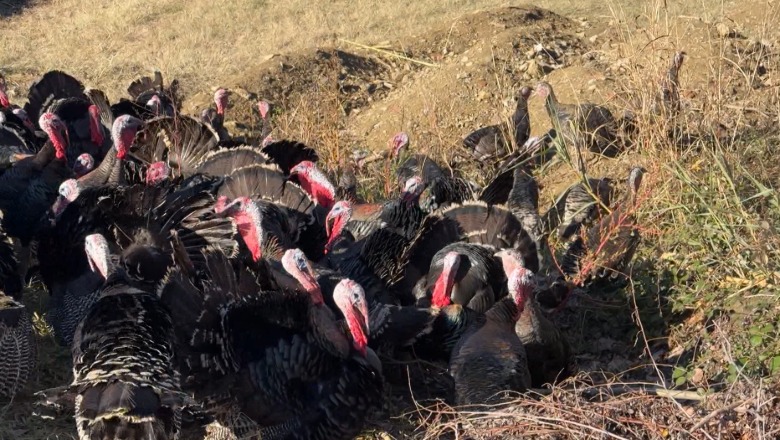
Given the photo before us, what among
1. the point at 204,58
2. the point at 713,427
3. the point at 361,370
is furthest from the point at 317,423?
the point at 204,58

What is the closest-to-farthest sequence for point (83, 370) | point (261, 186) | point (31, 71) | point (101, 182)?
point (83, 370)
point (261, 186)
point (101, 182)
point (31, 71)

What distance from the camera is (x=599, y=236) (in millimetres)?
6285

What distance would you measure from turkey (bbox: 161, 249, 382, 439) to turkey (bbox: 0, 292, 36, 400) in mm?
1029

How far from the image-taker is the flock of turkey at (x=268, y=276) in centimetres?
477

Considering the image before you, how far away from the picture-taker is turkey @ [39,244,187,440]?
4.39 metres

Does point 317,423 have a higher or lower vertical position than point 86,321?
lower

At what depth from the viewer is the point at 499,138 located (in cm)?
909

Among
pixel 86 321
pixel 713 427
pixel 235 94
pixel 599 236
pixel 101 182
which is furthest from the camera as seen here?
pixel 235 94

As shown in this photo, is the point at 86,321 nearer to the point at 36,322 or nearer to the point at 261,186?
the point at 36,322

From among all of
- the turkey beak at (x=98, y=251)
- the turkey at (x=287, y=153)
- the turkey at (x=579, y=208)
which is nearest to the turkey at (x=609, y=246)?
the turkey at (x=579, y=208)

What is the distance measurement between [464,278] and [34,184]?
154 inches

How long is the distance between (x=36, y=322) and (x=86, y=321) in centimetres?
160

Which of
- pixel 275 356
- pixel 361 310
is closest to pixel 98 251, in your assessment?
pixel 275 356

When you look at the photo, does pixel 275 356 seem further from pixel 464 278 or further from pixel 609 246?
pixel 609 246
